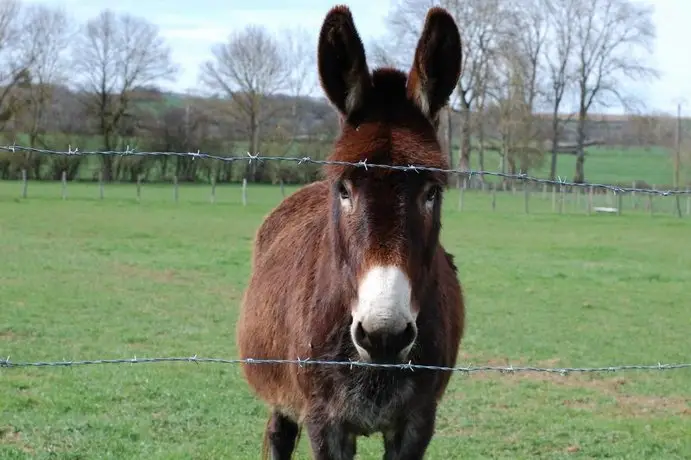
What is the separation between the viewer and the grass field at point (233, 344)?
6.38 m

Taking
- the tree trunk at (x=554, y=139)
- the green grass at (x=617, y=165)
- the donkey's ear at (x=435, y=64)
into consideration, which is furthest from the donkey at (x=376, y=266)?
the tree trunk at (x=554, y=139)

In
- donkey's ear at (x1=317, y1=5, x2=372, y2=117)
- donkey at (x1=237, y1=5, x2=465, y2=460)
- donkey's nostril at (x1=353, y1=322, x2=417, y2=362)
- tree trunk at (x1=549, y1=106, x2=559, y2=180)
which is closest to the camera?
donkey's nostril at (x1=353, y1=322, x2=417, y2=362)

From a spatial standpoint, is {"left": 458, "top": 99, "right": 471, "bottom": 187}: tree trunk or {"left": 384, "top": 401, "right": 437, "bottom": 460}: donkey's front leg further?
{"left": 458, "top": 99, "right": 471, "bottom": 187}: tree trunk

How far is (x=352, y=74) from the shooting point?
325 cm

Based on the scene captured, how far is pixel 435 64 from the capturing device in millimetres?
3330

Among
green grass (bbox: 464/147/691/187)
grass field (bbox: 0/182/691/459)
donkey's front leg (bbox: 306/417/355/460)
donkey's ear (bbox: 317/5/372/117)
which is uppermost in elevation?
green grass (bbox: 464/147/691/187)

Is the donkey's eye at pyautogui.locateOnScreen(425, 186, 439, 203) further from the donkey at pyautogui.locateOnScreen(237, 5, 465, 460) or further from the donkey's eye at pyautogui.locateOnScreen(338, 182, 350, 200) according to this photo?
the donkey's eye at pyautogui.locateOnScreen(338, 182, 350, 200)

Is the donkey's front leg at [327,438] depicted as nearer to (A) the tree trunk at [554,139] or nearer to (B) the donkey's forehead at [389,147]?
(B) the donkey's forehead at [389,147]

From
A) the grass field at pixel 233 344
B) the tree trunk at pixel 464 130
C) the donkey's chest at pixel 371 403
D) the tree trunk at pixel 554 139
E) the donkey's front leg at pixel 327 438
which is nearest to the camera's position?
the donkey's chest at pixel 371 403

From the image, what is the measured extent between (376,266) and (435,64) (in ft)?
3.24

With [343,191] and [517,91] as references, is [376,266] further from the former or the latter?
[517,91]

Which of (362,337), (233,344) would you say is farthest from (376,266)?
(233,344)

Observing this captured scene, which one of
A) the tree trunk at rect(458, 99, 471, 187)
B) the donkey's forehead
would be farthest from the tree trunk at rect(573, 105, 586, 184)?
the donkey's forehead

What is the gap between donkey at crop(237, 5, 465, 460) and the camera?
9.46ft
